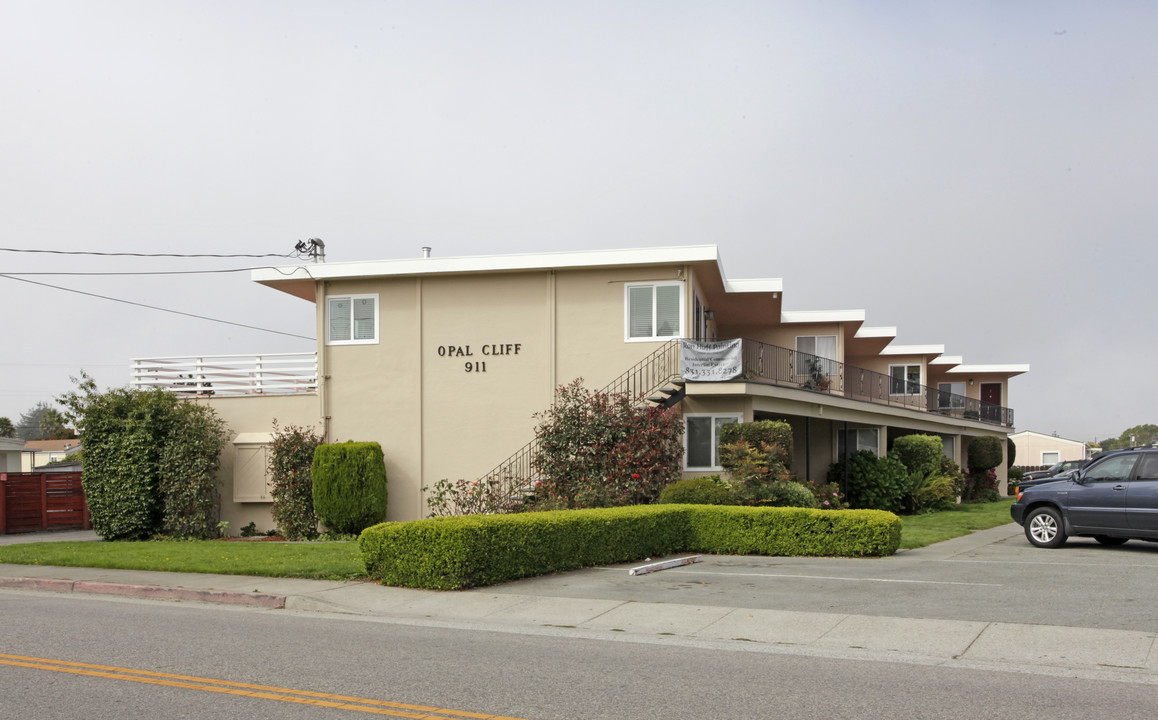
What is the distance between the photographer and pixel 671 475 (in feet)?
67.2

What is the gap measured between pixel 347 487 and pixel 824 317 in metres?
17.5

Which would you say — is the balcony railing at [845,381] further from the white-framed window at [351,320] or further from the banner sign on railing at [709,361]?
the white-framed window at [351,320]

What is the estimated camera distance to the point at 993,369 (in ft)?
154

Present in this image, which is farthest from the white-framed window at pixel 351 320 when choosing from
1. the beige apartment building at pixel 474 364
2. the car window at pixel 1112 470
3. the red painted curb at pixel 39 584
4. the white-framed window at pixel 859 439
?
the white-framed window at pixel 859 439

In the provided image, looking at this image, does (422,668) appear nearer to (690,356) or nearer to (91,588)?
(91,588)

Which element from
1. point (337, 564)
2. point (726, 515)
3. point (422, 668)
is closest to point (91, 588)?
point (337, 564)

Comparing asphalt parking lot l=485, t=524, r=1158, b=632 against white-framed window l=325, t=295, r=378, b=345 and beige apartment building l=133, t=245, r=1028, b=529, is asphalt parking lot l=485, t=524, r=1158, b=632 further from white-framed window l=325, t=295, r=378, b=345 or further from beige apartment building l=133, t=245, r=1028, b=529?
white-framed window l=325, t=295, r=378, b=345

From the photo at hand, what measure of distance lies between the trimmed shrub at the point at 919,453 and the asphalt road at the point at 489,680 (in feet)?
75.1

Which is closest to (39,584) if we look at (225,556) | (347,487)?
(225,556)

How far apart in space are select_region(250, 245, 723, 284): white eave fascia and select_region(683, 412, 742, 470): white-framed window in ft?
12.1

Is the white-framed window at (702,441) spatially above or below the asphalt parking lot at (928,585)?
above

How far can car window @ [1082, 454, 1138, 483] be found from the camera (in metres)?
15.8

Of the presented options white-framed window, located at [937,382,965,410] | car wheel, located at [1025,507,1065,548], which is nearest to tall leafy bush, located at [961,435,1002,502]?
white-framed window, located at [937,382,965,410]

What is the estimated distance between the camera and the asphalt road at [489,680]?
6746 millimetres
